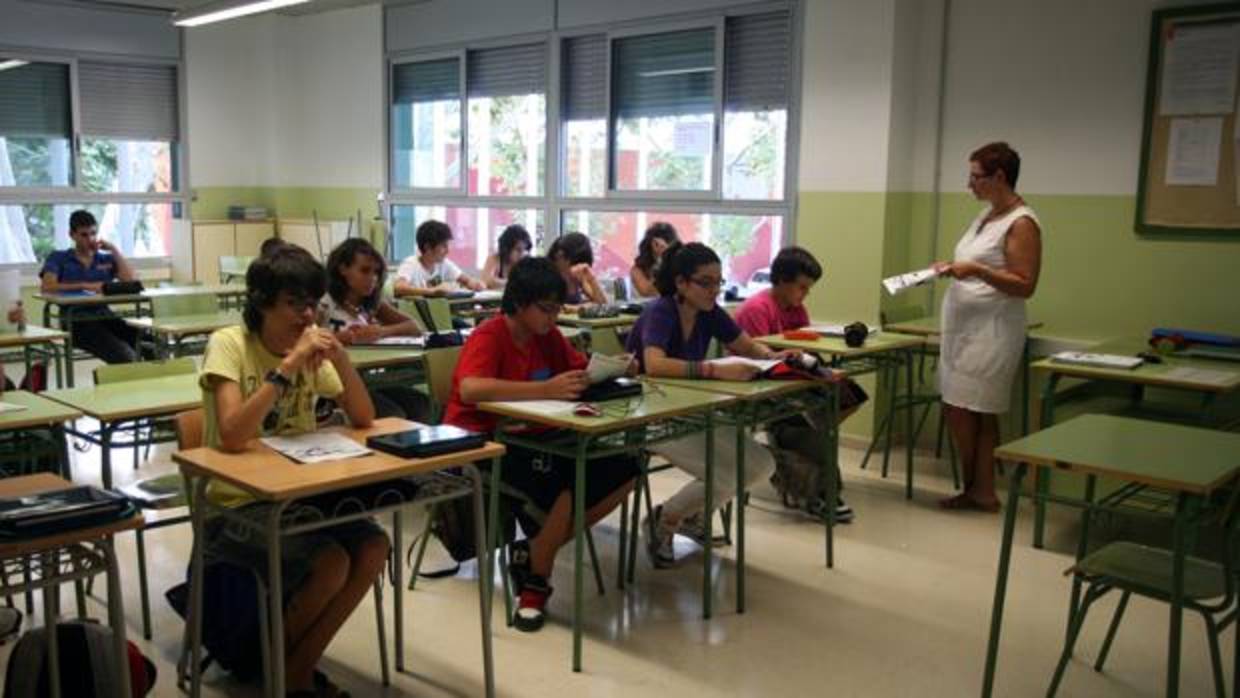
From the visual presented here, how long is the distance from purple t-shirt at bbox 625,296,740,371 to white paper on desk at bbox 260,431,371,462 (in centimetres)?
149

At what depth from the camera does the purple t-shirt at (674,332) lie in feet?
13.0

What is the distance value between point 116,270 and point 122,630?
219 inches

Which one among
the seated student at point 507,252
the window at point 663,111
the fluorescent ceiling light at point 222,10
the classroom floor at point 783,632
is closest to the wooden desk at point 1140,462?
the classroom floor at point 783,632

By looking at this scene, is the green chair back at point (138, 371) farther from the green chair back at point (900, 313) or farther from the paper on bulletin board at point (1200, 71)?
the paper on bulletin board at point (1200, 71)

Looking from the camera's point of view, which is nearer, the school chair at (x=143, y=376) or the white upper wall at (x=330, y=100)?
the school chair at (x=143, y=376)

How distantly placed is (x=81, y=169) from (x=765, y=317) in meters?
6.70

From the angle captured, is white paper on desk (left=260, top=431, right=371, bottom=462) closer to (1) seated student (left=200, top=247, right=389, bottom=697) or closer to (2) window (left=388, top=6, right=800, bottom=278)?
(1) seated student (left=200, top=247, right=389, bottom=697)

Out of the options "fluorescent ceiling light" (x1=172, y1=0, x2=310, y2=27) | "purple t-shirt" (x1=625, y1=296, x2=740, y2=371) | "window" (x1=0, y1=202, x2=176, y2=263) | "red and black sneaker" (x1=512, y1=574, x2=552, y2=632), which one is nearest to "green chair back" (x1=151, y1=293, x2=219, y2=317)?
"fluorescent ceiling light" (x1=172, y1=0, x2=310, y2=27)

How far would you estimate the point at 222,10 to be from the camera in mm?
7910

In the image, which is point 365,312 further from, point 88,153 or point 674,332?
point 88,153

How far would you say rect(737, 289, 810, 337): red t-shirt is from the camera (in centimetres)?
488

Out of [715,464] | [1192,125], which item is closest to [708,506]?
[715,464]

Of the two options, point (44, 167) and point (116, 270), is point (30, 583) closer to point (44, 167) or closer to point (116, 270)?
point (116, 270)

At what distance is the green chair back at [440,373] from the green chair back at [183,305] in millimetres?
2554
